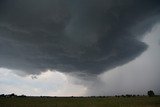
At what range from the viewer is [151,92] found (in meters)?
173

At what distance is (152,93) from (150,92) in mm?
1533

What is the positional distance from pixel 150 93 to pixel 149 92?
3.38ft

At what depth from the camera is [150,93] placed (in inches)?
6762

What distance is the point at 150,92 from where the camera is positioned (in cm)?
17262

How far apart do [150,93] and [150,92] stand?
1.08 meters

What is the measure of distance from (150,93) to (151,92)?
6.06 ft

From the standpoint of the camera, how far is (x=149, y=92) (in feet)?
566

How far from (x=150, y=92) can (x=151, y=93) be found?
97 centimetres

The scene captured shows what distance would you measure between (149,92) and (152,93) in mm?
2244

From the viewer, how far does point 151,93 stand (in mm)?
172375

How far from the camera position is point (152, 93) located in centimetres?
17225

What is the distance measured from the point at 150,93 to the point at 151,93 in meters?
1.11
